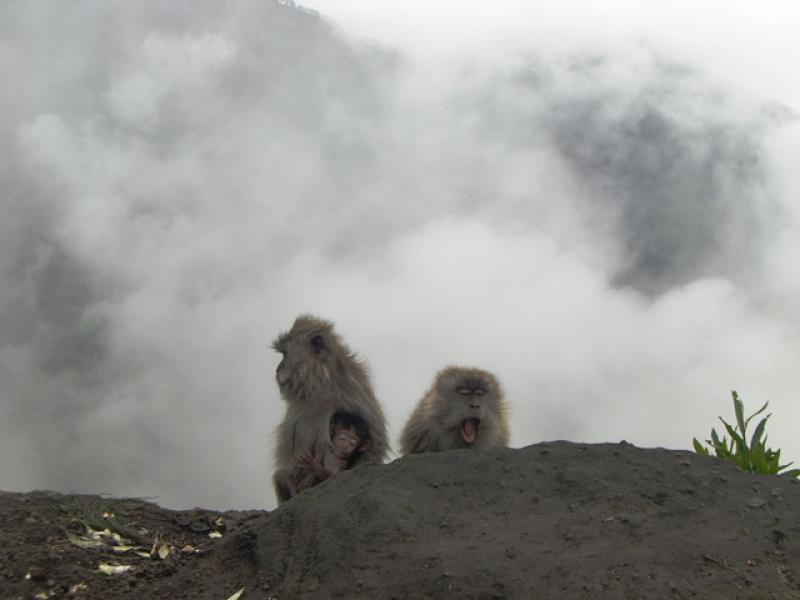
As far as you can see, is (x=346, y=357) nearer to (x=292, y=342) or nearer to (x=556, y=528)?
(x=292, y=342)

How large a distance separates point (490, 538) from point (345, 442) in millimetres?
3042

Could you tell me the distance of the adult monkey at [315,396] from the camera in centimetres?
776

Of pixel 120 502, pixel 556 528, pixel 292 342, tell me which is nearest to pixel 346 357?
pixel 292 342

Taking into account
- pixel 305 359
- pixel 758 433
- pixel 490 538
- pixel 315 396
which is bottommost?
pixel 490 538

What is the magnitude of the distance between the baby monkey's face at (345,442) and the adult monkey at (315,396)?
0.08 meters

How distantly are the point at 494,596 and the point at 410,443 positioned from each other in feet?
13.0

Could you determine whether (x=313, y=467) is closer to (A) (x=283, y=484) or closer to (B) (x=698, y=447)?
(A) (x=283, y=484)

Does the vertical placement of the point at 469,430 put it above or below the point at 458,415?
below

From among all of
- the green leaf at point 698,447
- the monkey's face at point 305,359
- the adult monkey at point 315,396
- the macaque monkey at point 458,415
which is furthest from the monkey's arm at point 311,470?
the green leaf at point 698,447

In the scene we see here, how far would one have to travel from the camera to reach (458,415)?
782 cm

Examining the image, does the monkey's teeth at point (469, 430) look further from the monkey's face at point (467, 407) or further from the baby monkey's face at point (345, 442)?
the baby monkey's face at point (345, 442)

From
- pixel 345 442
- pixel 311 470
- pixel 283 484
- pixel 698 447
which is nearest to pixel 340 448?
pixel 345 442

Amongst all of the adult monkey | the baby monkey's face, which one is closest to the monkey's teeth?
the adult monkey

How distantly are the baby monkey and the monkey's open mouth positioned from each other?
77cm
